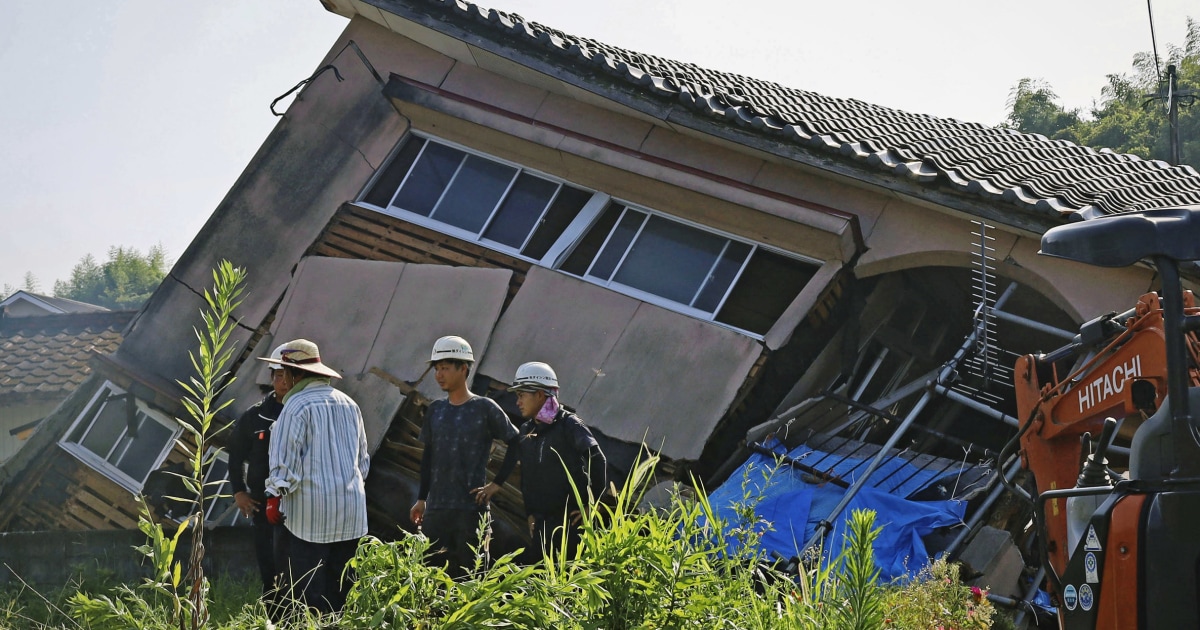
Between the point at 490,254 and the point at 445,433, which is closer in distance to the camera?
the point at 445,433

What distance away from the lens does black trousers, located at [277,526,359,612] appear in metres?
5.97

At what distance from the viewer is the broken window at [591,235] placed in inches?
413

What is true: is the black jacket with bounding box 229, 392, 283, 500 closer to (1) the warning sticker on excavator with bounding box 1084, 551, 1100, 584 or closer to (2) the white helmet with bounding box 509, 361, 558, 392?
(2) the white helmet with bounding box 509, 361, 558, 392

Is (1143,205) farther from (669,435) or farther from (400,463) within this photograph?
(400,463)

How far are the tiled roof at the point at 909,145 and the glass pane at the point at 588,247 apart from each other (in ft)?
4.55

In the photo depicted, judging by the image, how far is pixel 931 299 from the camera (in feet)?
39.5

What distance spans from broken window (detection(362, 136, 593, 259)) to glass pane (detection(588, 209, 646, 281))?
19.2 inches

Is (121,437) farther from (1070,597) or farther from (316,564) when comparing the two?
(1070,597)

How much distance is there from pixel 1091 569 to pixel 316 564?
3.95 m

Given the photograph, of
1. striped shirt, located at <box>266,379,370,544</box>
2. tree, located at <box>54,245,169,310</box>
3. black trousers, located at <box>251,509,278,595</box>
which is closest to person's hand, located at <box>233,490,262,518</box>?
black trousers, located at <box>251,509,278,595</box>

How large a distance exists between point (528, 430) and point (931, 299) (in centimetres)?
597

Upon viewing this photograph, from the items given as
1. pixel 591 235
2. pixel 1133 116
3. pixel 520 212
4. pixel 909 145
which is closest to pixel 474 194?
pixel 520 212

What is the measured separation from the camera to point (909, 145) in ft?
36.3

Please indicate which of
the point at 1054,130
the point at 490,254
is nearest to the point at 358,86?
the point at 490,254
